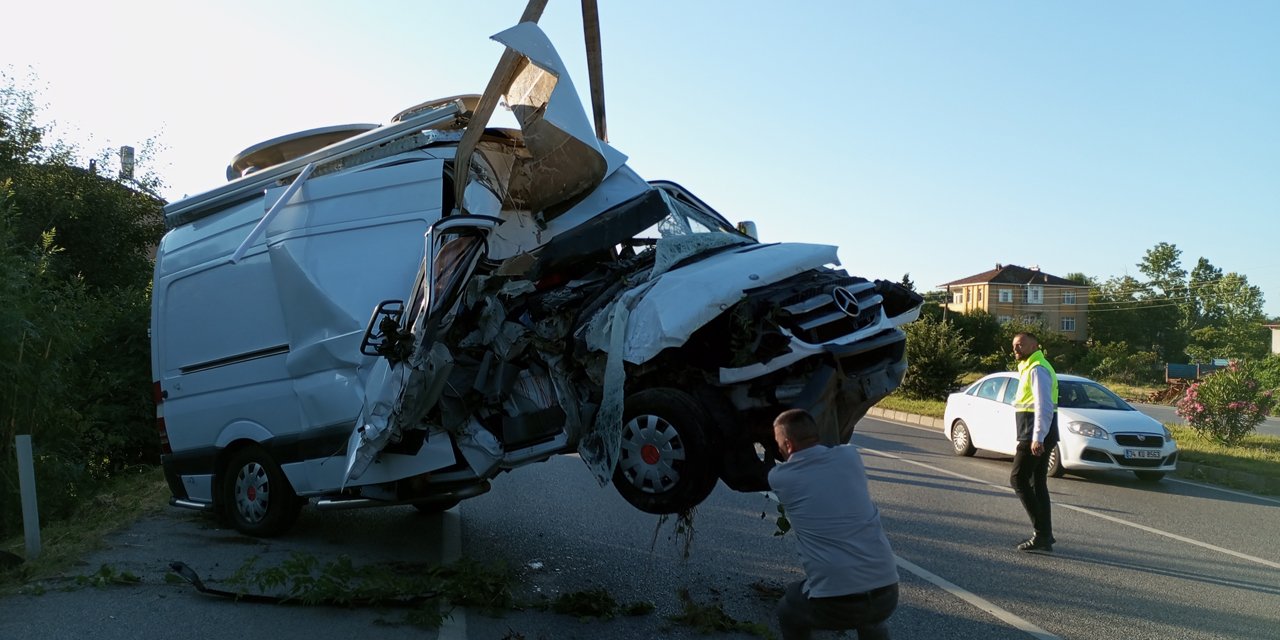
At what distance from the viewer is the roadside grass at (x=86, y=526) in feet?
19.7

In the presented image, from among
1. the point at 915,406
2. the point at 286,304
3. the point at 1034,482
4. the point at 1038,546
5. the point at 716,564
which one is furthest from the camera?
the point at 915,406

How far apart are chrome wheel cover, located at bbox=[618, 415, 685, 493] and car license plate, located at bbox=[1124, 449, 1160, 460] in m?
9.04

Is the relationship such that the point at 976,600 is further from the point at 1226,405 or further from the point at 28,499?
the point at 1226,405

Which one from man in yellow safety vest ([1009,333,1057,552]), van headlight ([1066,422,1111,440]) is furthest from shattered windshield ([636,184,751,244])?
van headlight ([1066,422,1111,440])

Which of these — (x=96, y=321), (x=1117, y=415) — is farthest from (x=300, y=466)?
(x=1117, y=415)

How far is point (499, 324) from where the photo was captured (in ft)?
18.0

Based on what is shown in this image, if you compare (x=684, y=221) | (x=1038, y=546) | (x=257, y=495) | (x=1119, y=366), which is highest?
(x=684, y=221)

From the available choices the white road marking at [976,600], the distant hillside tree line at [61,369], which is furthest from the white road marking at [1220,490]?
the distant hillside tree line at [61,369]

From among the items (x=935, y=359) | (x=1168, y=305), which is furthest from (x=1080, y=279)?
(x=935, y=359)

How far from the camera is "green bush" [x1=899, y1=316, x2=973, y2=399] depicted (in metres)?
25.2

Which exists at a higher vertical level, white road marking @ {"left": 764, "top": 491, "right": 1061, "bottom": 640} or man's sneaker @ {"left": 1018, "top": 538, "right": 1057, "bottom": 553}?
white road marking @ {"left": 764, "top": 491, "right": 1061, "bottom": 640}

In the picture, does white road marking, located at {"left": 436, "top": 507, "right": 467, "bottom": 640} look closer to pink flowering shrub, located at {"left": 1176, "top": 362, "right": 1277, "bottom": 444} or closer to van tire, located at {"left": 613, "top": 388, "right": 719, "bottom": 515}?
van tire, located at {"left": 613, "top": 388, "right": 719, "bottom": 515}

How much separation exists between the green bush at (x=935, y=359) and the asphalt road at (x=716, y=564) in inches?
574

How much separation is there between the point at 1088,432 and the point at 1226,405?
5464 millimetres
